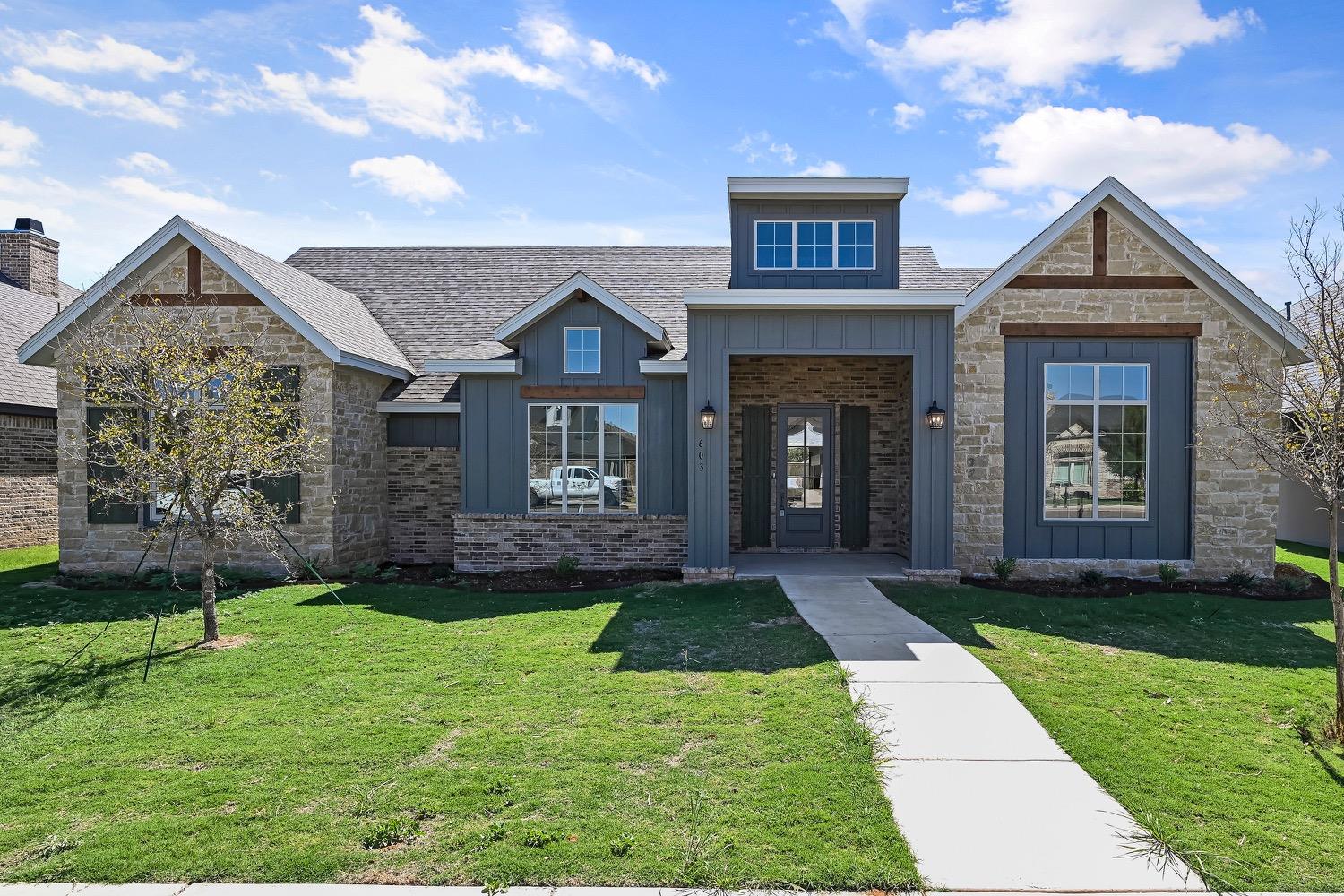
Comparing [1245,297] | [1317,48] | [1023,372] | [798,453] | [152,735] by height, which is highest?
[1317,48]

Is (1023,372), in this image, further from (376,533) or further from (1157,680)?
(376,533)

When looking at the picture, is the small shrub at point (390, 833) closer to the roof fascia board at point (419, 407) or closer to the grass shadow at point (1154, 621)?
the grass shadow at point (1154, 621)

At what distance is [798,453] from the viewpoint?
1382 cm

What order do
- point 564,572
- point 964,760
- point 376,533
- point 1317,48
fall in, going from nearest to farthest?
point 964,760
point 1317,48
point 564,572
point 376,533

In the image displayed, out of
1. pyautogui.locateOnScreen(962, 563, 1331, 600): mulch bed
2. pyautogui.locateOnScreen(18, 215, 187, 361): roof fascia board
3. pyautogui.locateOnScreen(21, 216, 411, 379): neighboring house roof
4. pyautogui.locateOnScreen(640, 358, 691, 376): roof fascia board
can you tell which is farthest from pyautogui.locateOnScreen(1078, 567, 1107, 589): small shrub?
pyautogui.locateOnScreen(18, 215, 187, 361): roof fascia board

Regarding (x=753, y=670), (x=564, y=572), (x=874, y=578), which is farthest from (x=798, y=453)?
(x=753, y=670)

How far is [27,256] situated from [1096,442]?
83.8 feet

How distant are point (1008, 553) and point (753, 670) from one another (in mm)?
6704

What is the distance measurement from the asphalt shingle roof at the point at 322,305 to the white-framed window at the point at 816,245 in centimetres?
696

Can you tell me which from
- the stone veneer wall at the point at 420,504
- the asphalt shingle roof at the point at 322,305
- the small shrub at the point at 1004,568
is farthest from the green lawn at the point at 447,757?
the asphalt shingle roof at the point at 322,305

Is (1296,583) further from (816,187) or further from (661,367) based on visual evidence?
(661,367)

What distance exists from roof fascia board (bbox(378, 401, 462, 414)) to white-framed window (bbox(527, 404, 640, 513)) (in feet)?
6.04

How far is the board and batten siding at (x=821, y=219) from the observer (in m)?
11.7

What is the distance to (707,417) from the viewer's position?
11.0m
